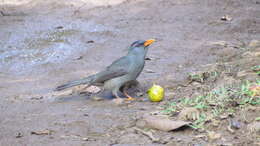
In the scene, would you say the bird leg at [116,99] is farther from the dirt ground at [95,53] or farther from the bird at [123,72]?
the dirt ground at [95,53]

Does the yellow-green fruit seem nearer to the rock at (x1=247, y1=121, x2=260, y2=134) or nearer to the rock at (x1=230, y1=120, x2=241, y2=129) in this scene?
the rock at (x1=230, y1=120, x2=241, y2=129)

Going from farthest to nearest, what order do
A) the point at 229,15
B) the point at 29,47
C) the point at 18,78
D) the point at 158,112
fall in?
the point at 229,15, the point at 29,47, the point at 18,78, the point at 158,112

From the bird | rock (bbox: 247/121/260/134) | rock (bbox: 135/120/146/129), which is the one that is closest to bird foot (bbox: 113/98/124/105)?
the bird

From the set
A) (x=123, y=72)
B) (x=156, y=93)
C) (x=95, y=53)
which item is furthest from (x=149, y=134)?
(x=95, y=53)

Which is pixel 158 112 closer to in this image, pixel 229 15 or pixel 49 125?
pixel 49 125

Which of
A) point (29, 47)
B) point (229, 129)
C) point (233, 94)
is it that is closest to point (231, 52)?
point (233, 94)

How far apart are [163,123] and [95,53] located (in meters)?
4.57

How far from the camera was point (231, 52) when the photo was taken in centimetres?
766

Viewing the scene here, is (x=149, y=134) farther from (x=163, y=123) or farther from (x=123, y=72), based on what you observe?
(x=123, y=72)

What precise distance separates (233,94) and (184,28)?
5485 mm

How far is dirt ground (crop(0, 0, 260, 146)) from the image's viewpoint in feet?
15.1

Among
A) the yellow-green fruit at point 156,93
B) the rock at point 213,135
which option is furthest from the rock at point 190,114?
the yellow-green fruit at point 156,93

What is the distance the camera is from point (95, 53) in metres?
8.71

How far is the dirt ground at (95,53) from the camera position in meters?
4.60
